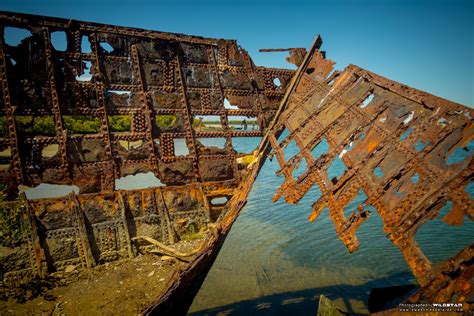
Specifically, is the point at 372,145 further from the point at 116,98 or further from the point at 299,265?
the point at 299,265

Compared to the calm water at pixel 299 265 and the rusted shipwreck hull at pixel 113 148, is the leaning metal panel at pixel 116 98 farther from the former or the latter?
the calm water at pixel 299 265

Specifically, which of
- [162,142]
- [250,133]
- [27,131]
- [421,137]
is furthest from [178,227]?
[421,137]

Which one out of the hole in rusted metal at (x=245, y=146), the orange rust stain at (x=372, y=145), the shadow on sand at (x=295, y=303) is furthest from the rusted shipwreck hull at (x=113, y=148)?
the hole in rusted metal at (x=245, y=146)

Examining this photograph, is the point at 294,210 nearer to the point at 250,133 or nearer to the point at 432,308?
the point at 250,133

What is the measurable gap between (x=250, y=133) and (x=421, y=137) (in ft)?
11.1

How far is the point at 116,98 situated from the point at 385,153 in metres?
4.97

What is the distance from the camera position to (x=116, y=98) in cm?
497

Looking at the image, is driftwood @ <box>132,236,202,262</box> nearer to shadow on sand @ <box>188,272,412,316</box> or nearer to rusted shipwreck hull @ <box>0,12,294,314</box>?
rusted shipwreck hull @ <box>0,12,294,314</box>

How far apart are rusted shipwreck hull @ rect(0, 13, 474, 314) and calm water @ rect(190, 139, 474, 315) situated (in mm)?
4739

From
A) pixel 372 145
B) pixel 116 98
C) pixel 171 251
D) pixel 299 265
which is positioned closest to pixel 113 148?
pixel 116 98

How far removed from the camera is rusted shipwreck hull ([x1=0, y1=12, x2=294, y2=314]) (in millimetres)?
4328

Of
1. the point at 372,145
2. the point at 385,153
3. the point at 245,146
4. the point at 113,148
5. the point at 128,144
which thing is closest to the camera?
the point at 385,153

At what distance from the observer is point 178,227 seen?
17.2 feet

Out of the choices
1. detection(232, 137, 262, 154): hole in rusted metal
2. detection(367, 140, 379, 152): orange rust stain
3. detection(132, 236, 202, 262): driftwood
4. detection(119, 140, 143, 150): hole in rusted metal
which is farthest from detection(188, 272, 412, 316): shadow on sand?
Result: detection(232, 137, 262, 154): hole in rusted metal
